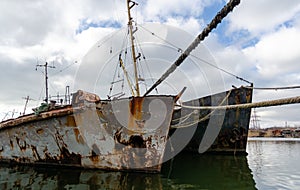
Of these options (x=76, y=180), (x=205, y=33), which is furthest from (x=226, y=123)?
(x=76, y=180)

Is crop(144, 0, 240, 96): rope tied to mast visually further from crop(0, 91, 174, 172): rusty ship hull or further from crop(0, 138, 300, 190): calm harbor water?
crop(0, 138, 300, 190): calm harbor water

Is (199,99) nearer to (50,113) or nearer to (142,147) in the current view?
(142,147)

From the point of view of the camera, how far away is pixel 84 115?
26.8 ft

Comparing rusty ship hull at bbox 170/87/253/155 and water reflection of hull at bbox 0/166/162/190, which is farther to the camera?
rusty ship hull at bbox 170/87/253/155

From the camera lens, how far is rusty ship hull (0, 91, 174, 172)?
7.82m

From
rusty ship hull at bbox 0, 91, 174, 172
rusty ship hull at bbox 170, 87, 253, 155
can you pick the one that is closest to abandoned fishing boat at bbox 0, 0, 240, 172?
rusty ship hull at bbox 0, 91, 174, 172

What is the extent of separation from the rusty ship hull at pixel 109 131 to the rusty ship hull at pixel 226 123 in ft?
15.6

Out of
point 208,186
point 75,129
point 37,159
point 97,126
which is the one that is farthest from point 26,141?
point 208,186

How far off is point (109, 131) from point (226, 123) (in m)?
7.11

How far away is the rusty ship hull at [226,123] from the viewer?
1239cm

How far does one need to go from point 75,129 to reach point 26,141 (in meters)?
2.53

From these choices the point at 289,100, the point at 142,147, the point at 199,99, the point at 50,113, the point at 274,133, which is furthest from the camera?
the point at 274,133

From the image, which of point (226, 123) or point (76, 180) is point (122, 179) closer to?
point (76, 180)

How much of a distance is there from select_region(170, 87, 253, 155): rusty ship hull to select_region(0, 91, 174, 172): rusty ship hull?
475 cm
